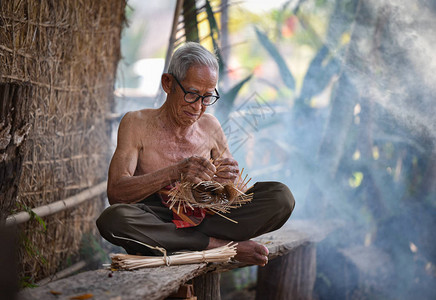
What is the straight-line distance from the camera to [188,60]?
2848mm

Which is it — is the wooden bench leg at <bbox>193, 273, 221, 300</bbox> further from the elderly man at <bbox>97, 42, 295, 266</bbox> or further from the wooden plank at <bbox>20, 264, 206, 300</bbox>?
the wooden plank at <bbox>20, 264, 206, 300</bbox>

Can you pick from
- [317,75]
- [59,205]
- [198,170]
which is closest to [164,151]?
[198,170]

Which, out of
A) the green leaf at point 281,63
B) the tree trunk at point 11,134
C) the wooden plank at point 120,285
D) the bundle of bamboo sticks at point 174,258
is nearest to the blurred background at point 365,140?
the green leaf at point 281,63

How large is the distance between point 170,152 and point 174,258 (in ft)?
2.28

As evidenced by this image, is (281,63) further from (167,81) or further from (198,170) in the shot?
(198,170)

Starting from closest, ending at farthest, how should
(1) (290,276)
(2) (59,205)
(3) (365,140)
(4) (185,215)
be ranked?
(4) (185,215)
(2) (59,205)
(1) (290,276)
(3) (365,140)

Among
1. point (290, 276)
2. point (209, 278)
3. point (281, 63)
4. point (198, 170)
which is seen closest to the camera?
point (198, 170)

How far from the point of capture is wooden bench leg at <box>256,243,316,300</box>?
4.17 metres

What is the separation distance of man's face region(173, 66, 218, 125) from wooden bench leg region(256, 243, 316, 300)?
1.81 m

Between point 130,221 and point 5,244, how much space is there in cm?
93

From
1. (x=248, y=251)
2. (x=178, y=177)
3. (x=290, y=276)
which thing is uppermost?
(x=178, y=177)

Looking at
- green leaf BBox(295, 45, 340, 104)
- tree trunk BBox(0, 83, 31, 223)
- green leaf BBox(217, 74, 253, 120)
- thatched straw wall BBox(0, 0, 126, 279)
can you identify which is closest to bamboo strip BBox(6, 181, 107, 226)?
thatched straw wall BBox(0, 0, 126, 279)

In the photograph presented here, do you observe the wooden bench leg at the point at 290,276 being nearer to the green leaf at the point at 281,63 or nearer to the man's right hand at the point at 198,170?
the man's right hand at the point at 198,170

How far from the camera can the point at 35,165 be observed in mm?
3547
